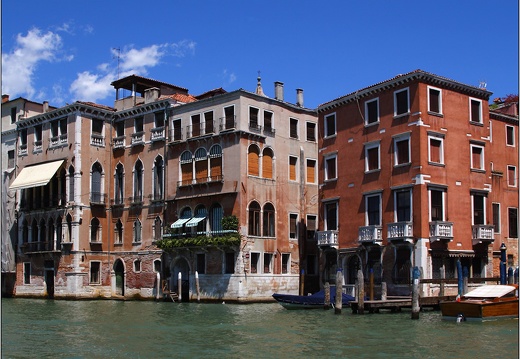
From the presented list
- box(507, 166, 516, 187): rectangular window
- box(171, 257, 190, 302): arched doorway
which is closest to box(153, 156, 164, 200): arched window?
box(171, 257, 190, 302): arched doorway

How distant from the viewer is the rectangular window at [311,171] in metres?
36.7

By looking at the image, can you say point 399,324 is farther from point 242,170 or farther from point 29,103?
point 29,103

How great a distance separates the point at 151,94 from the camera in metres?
38.0

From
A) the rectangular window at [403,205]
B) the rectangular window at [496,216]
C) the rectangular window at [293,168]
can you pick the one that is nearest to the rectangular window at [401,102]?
the rectangular window at [403,205]

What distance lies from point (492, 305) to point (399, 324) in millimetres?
2704

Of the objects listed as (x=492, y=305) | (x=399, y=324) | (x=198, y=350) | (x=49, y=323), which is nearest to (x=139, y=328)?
(x=49, y=323)

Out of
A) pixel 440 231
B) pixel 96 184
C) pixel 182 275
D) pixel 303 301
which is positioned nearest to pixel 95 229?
pixel 96 184

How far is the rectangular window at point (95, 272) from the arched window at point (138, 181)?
4007 mm

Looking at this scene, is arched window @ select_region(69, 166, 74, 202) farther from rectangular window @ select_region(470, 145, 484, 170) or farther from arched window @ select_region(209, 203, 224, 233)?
rectangular window @ select_region(470, 145, 484, 170)

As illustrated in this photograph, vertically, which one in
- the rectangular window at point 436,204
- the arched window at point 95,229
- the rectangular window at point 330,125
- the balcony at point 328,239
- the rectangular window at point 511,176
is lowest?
the balcony at point 328,239

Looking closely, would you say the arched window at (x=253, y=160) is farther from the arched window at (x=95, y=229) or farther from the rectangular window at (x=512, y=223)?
the rectangular window at (x=512, y=223)

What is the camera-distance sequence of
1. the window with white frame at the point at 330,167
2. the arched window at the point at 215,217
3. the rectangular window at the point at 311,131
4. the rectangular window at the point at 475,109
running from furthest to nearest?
the rectangular window at the point at 311,131 → the arched window at the point at 215,217 → the window with white frame at the point at 330,167 → the rectangular window at the point at 475,109

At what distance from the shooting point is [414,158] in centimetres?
2762

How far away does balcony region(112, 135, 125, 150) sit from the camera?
39031 mm
